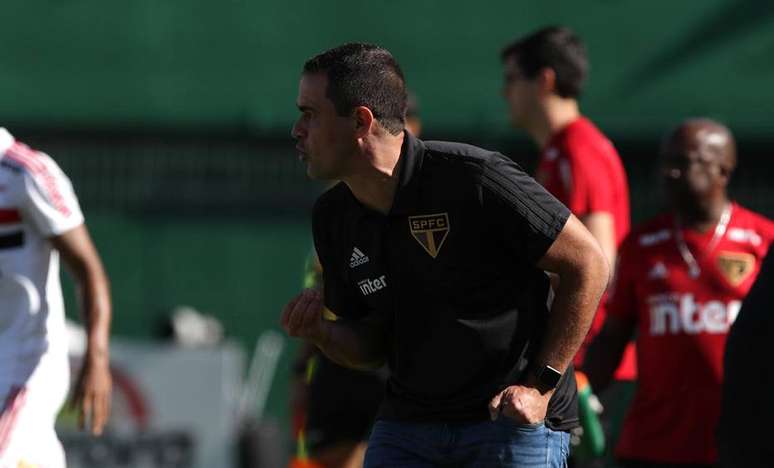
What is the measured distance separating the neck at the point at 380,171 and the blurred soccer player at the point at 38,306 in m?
1.48

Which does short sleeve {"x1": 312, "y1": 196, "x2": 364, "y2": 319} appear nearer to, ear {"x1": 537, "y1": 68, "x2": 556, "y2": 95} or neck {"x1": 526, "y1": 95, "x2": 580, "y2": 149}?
neck {"x1": 526, "y1": 95, "x2": 580, "y2": 149}

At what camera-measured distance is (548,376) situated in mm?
4492

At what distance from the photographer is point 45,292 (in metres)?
5.79

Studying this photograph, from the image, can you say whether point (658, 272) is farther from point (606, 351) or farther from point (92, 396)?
point (92, 396)

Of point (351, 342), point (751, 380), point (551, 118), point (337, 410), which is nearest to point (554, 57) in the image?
point (551, 118)

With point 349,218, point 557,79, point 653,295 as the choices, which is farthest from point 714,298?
point 349,218

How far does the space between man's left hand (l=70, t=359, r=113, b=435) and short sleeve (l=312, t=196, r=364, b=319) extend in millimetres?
1201

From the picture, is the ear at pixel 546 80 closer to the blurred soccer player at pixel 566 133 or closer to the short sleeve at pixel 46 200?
the blurred soccer player at pixel 566 133

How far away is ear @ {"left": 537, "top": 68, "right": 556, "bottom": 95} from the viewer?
7.08 m

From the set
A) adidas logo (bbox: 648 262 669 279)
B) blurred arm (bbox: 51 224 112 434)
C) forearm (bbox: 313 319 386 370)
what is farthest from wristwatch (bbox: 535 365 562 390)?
adidas logo (bbox: 648 262 669 279)

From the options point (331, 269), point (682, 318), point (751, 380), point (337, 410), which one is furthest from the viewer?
point (337, 410)

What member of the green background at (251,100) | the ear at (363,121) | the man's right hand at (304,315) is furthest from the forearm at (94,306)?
the green background at (251,100)

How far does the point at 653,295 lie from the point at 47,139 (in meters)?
8.95

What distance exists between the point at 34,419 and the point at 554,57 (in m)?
2.78
